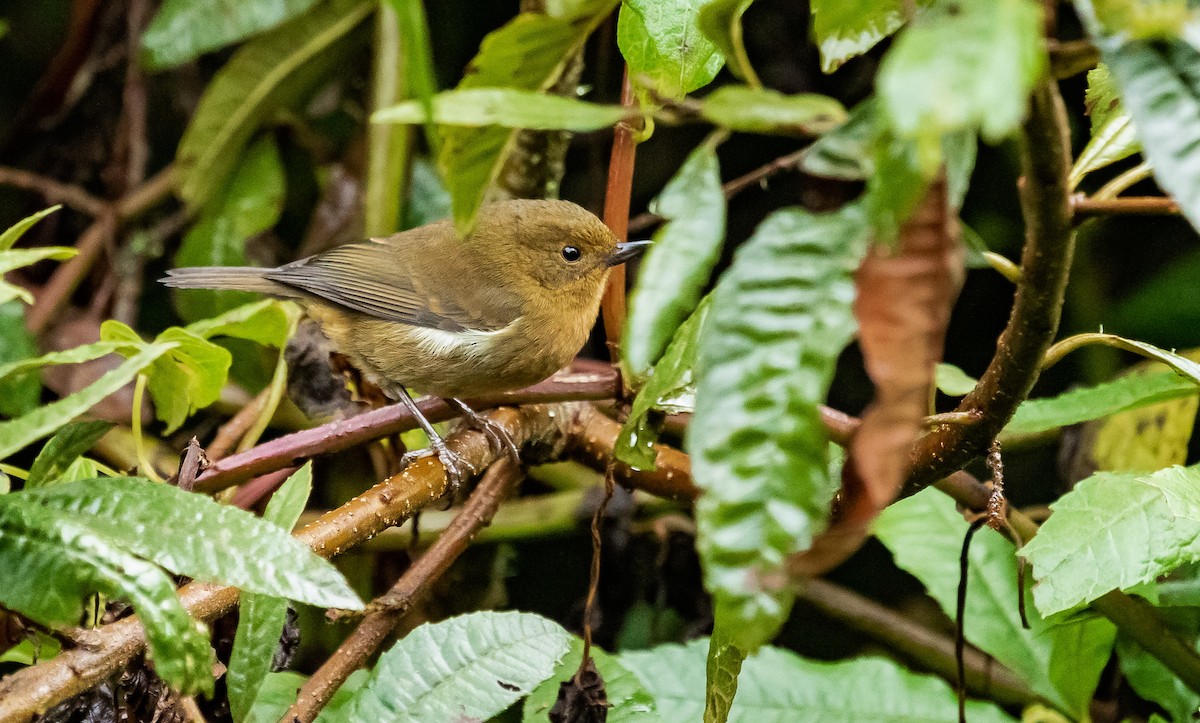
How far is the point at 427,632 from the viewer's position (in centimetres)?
151

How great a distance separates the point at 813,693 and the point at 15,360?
1.84 metres

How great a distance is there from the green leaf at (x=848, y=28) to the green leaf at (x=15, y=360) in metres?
1.75

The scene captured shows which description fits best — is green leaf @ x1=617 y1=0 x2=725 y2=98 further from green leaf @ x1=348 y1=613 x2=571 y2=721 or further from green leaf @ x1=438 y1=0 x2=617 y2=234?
green leaf @ x1=348 y1=613 x2=571 y2=721

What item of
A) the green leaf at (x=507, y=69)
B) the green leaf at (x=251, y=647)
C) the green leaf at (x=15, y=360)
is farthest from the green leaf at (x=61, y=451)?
the green leaf at (x=507, y=69)

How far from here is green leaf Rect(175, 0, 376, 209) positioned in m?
3.15

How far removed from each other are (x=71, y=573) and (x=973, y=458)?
107 centimetres

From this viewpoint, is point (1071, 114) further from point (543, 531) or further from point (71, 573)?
point (71, 573)

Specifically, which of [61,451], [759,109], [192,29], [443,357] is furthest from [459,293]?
[759,109]

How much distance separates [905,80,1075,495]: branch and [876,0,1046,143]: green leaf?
5.9 inches

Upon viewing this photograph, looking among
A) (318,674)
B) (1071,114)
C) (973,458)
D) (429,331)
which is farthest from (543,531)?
(1071,114)

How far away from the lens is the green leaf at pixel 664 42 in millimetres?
1389

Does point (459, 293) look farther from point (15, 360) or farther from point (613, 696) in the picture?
point (613, 696)

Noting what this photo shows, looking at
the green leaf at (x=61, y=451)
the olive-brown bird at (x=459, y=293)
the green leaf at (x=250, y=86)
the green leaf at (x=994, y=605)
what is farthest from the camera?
the green leaf at (x=250, y=86)

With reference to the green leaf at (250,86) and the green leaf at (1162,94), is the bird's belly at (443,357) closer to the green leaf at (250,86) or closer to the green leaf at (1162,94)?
the green leaf at (250,86)
